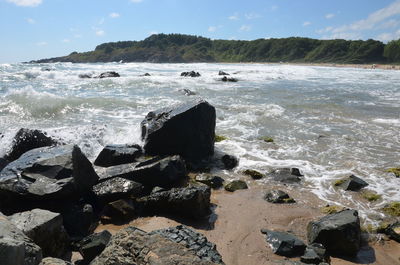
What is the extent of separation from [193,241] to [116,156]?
3.80 m

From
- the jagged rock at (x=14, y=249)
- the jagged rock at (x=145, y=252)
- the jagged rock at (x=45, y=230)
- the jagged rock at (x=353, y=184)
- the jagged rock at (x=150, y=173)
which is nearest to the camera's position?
the jagged rock at (x=14, y=249)

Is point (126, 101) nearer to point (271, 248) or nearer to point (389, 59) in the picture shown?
point (271, 248)

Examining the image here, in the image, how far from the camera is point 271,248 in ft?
14.3

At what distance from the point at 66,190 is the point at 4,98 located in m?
12.7

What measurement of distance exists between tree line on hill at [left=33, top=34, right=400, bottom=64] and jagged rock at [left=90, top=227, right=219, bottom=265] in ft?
295

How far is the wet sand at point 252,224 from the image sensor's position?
167 inches

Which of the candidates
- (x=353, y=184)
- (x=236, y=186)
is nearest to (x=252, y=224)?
(x=236, y=186)

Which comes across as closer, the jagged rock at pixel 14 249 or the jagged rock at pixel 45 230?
the jagged rock at pixel 14 249

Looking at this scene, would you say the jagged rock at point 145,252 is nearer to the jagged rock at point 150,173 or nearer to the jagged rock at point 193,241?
the jagged rock at point 193,241

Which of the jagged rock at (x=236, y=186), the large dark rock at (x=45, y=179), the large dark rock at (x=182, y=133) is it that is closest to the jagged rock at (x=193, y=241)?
the large dark rock at (x=45, y=179)

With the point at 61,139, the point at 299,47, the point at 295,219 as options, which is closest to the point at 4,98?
the point at 61,139

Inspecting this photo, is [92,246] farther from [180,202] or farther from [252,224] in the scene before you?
[252,224]

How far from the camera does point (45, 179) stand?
506cm

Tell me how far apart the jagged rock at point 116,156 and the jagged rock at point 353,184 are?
4.08 meters
